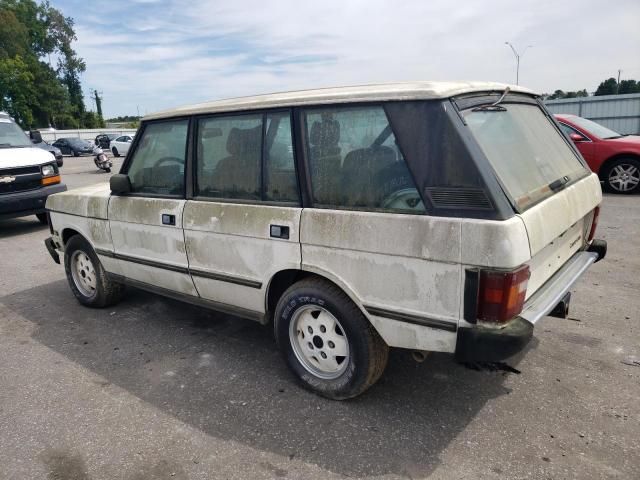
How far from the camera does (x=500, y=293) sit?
230 cm

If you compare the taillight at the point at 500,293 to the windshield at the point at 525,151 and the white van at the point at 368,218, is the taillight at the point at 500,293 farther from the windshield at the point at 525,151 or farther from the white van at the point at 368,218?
the windshield at the point at 525,151

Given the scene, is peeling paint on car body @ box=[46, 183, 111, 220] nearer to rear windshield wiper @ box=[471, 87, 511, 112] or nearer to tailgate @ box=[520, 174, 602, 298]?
rear windshield wiper @ box=[471, 87, 511, 112]

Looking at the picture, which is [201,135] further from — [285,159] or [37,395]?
[37,395]

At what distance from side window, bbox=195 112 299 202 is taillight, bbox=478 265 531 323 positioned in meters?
1.25

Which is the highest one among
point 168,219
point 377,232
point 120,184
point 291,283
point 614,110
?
point 614,110

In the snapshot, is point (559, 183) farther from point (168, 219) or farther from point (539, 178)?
point (168, 219)

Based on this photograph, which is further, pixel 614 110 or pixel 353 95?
pixel 614 110

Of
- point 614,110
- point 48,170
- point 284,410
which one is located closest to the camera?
point 284,410

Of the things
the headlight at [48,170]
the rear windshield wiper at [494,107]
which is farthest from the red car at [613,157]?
the headlight at [48,170]

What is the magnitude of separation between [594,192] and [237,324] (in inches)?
118

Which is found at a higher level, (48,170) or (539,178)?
(539,178)

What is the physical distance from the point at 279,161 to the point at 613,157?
28.7 feet

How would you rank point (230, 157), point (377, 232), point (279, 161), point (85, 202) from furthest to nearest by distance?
point (85, 202), point (230, 157), point (279, 161), point (377, 232)

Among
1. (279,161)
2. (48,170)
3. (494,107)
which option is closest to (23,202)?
(48,170)
